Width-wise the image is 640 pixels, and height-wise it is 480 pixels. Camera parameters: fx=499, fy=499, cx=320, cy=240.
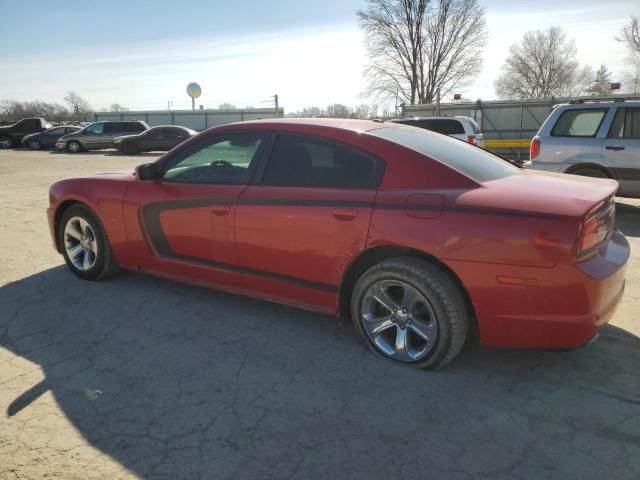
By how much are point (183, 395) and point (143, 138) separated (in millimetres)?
22875

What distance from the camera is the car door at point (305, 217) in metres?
3.18

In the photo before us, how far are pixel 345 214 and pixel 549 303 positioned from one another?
4.18 ft

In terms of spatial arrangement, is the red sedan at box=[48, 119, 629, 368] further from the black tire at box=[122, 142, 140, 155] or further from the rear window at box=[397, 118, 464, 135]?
the black tire at box=[122, 142, 140, 155]

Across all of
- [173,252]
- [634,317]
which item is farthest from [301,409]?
[634,317]

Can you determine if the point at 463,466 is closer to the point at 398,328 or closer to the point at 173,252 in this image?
the point at 398,328

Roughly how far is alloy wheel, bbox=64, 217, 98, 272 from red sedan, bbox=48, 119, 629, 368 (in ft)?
1.37

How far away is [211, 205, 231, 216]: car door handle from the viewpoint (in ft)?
12.1

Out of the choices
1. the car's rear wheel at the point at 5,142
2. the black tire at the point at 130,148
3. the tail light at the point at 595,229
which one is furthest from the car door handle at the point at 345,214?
the car's rear wheel at the point at 5,142

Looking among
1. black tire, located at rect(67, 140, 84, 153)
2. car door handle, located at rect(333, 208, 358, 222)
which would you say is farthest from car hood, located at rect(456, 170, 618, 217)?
black tire, located at rect(67, 140, 84, 153)

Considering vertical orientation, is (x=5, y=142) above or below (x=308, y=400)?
above

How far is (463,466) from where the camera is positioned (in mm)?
2248

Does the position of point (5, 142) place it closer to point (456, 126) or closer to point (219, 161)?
point (456, 126)

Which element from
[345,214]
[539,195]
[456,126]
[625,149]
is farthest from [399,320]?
[456,126]

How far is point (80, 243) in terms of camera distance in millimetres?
4688
